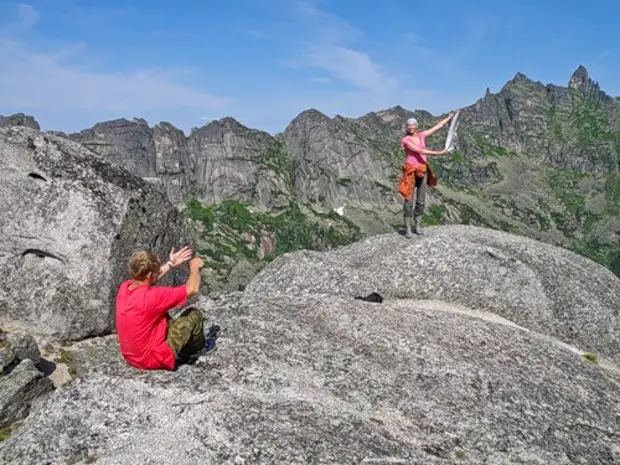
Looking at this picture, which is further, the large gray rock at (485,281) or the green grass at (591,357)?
the large gray rock at (485,281)

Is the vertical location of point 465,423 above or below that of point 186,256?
below

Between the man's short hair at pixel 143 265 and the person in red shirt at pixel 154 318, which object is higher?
the man's short hair at pixel 143 265

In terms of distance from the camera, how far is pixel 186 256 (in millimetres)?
18219

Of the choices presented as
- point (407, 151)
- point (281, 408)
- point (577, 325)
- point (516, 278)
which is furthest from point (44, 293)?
point (577, 325)

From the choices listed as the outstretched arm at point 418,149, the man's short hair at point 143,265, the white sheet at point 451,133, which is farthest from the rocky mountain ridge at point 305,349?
the outstretched arm at point 418,149

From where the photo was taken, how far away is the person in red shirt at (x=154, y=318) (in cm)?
1659

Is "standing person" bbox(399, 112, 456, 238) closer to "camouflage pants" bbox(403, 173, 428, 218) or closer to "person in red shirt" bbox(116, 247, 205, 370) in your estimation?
"camouflage pants" bbox(403, 173, 428, 218)

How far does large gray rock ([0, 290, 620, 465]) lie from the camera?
15.4 m

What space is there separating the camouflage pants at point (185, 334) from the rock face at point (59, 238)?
11.5 metres

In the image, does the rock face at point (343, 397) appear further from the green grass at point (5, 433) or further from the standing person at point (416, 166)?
the standing person at point (416, 166)

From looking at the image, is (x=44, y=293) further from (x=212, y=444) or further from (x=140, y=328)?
(x=212, y=444)

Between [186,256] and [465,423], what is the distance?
949 cm

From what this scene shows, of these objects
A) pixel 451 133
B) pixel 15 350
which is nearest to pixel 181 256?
pixel 15 350

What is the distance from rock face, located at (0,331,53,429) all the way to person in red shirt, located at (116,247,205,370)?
196 inches
